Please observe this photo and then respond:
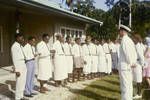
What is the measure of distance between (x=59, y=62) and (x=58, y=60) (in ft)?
0.35

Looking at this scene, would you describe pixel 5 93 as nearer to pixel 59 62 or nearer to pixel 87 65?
pixel 59 62

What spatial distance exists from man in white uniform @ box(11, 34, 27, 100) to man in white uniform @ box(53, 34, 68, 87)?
2.76 metres

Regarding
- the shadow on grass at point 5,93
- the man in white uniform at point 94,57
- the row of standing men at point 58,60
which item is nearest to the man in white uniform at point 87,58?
the row of standing men at point 58,60

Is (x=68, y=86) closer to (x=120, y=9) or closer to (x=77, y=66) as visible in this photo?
(x=77, y=66)

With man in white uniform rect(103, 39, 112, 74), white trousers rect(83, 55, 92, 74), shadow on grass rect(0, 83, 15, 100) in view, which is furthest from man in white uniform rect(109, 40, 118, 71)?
shadow on grass rect(0, 83, 15, 100)

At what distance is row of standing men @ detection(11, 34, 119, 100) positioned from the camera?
11.5 metres

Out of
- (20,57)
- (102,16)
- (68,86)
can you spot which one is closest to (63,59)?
(68,86)

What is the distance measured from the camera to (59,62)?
14.7 m

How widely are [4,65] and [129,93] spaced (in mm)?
10564

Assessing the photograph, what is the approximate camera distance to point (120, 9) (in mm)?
56688

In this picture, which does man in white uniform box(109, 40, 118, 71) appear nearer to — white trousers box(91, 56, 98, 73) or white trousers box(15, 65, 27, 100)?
white trousers box(91, 56, 98, 73)

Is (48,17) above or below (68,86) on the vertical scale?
above

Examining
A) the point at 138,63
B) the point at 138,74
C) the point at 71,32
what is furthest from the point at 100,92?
the point at 71,32

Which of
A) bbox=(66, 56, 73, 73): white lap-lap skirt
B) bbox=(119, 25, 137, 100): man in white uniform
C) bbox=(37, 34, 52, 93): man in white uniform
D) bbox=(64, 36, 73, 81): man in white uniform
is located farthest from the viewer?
bbox=(66, 56, 73, 73): white lap-lap skirt
